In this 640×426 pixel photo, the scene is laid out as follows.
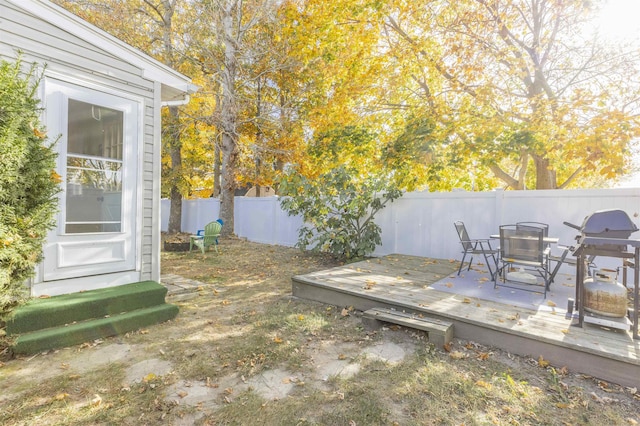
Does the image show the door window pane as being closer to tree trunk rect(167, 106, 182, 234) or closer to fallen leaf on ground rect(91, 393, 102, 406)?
fallen leaf on ground rect(91, 393, 102, 406)

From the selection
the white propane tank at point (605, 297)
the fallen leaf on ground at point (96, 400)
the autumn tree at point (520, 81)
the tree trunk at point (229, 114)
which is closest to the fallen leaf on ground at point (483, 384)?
the white propane tank at point (605, 297)

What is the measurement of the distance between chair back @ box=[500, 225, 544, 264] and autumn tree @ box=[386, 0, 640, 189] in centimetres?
448

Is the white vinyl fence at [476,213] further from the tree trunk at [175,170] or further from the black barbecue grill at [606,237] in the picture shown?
the tree trunk at [175,170]

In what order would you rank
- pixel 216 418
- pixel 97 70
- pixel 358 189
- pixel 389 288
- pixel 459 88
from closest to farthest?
pixel 216 418
pixel 97 70
pixel 389 288
pixel 358 189
pixel 459 88

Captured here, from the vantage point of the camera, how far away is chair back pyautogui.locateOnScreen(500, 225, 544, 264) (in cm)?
406

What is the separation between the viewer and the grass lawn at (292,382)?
7.29 feet

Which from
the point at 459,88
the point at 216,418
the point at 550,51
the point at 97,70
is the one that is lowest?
the point at 216,418

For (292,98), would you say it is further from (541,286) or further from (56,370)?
(56,370)

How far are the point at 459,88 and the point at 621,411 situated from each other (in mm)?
8384

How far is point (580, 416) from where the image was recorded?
222cm

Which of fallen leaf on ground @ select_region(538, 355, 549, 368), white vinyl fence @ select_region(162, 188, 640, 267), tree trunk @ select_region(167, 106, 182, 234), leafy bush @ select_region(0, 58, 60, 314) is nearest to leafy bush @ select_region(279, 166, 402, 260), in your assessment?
white vinyl fence @ select_region(162, 188, 640, 267)


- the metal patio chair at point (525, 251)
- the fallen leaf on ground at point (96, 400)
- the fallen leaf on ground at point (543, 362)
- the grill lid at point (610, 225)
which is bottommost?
the fallen leaf on ground at point (96, 400)

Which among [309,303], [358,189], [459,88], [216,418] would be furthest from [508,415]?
[459,88]

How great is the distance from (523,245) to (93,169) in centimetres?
566
